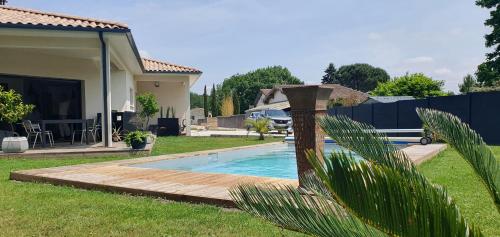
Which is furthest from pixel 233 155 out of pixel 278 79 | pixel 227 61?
pixel 278 79

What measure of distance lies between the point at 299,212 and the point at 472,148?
1200mm

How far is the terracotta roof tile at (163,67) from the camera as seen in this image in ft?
66.5

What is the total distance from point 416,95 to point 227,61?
20131 mm

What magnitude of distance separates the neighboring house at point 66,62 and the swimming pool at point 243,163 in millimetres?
2881

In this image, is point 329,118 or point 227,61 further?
point 227,61

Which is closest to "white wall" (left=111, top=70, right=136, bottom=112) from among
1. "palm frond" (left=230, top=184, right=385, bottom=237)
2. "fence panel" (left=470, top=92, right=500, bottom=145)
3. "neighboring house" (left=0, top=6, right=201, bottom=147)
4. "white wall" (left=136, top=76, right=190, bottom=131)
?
"neighboring house" (left=0, top=6, right=201, bottom=147)

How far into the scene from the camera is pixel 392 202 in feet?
4.76

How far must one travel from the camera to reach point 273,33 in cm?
2011

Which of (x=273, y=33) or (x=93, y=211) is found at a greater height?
(x=273, y=33)

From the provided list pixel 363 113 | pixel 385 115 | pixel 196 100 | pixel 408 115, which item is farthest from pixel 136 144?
pixel 196 100

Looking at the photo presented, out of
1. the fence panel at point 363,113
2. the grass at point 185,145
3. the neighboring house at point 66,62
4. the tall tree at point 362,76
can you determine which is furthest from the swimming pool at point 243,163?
the tall tree at point 362,76

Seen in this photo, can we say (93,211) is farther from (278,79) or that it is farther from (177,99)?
(278,79)

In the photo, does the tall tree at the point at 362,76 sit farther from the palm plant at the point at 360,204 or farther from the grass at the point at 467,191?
the palm plant at the point at 360,204

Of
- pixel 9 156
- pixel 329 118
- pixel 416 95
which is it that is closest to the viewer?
pixel 329 118
